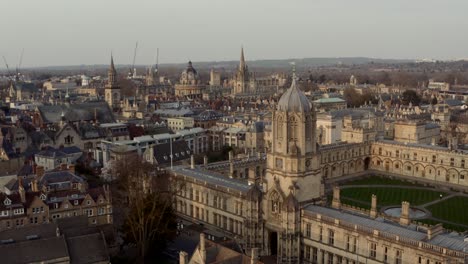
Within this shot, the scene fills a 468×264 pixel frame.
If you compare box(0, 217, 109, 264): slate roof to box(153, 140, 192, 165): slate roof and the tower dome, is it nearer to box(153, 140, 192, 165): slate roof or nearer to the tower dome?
the tower dome

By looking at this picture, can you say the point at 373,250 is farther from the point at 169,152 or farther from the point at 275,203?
the point at 169,152

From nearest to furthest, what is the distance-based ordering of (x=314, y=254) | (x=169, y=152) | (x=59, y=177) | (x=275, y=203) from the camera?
(x=314, y=254), (x=275, y=203), (x=59, y=177), (x=169, y=152)

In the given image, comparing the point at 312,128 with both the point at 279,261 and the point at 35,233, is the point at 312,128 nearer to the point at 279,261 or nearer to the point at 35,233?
the point at 279,261

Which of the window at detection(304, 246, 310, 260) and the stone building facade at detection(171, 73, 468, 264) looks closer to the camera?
the stone building facade at detection(171, 73, 468, 264)

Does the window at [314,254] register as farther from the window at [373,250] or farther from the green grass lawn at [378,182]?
the green grass lawn at [378,182]

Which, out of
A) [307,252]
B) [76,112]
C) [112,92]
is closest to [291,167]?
[307,252]

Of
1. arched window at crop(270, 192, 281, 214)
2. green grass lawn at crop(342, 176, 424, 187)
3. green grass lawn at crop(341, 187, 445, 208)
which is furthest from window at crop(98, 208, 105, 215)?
green grass lawn at crop(342, 176, 424, 187)

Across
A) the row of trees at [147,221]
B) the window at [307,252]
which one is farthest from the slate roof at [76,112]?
the window at [307,252]


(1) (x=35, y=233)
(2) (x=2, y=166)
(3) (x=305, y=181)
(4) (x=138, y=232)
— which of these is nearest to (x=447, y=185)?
(3) (x=305, y=181)
